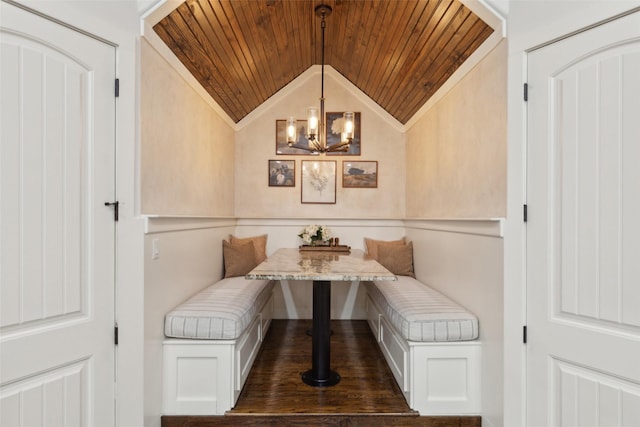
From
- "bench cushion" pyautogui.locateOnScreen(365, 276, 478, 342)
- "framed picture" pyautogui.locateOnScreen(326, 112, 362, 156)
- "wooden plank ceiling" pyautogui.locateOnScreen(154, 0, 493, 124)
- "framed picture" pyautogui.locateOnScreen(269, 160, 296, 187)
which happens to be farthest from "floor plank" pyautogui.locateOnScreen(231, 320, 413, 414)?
"wooden plank ceiling" pyautogui.locateOnScreen(154, 0, 493, 124)

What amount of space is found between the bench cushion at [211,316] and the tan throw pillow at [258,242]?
44.7 inches

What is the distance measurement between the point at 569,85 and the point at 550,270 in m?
0.85

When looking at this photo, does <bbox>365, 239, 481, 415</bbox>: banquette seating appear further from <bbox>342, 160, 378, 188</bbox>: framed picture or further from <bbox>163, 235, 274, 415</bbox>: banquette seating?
<bbox>342, 160, 378, 188</bbox>: framed picture

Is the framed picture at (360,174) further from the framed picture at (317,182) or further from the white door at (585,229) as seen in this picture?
the white door at (585,229)

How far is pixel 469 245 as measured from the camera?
7.53ft

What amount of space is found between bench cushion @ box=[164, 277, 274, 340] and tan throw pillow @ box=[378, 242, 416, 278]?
1593 mm

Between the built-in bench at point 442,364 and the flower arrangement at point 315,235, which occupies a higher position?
the flower arrangement at point 315,235

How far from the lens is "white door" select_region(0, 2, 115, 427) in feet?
4.49

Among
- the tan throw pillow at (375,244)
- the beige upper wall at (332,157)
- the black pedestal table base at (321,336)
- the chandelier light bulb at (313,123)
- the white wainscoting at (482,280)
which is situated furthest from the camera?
the tan throw pillow at (375,244)

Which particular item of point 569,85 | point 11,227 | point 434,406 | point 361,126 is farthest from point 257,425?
point 361,126

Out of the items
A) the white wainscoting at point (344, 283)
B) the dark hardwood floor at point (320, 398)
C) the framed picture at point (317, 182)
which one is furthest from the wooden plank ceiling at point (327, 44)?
the dark hardwood floor at point (320, 398)

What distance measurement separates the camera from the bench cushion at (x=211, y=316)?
207 cm

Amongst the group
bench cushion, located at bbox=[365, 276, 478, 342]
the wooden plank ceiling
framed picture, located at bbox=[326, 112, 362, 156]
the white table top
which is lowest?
bench cushion, located at bbox=[365, 276, 478, 342]

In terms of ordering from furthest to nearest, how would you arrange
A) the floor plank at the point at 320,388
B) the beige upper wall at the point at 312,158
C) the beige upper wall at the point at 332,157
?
the beige upper wall at the point at 312,158 → the floor plank at the point at 320,388 → the beige upper wall at the point at 332,157
